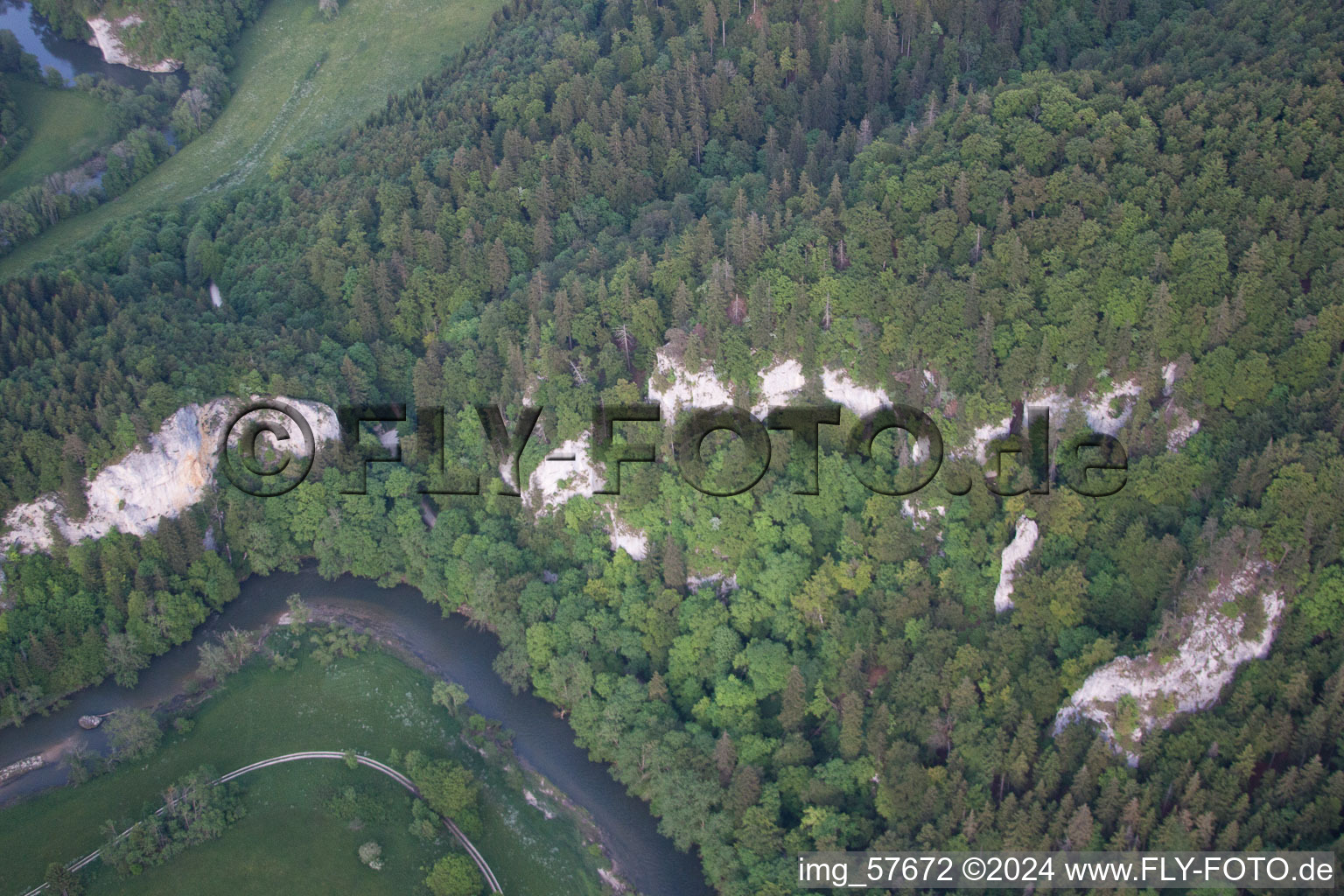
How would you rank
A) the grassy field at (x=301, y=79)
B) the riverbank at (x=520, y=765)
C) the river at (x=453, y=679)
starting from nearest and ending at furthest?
1. the riverbank at (x=520, y=765)
2. the river at (x=453, y=679)
3. the grassy field at (x=301, y=79)

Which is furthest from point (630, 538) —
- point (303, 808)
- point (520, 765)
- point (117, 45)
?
point (117, 45)

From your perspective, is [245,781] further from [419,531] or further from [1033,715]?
[1033,715]

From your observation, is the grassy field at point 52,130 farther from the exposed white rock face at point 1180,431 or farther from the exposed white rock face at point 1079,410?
the exposed white rock face at point 1180,431

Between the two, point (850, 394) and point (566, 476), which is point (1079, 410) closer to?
point (850, 394)

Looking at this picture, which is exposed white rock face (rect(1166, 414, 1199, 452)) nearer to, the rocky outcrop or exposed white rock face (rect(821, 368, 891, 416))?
exposed white rock face (rect(821, 368, 891, 416))

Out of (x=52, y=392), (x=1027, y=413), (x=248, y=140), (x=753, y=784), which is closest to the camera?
(x=753, y=784)

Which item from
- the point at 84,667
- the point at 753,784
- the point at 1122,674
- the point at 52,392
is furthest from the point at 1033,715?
the point at 52,392

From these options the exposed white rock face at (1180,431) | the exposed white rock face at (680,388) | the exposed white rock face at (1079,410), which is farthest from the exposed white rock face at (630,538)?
the exposed white rock face at (1180,431)
